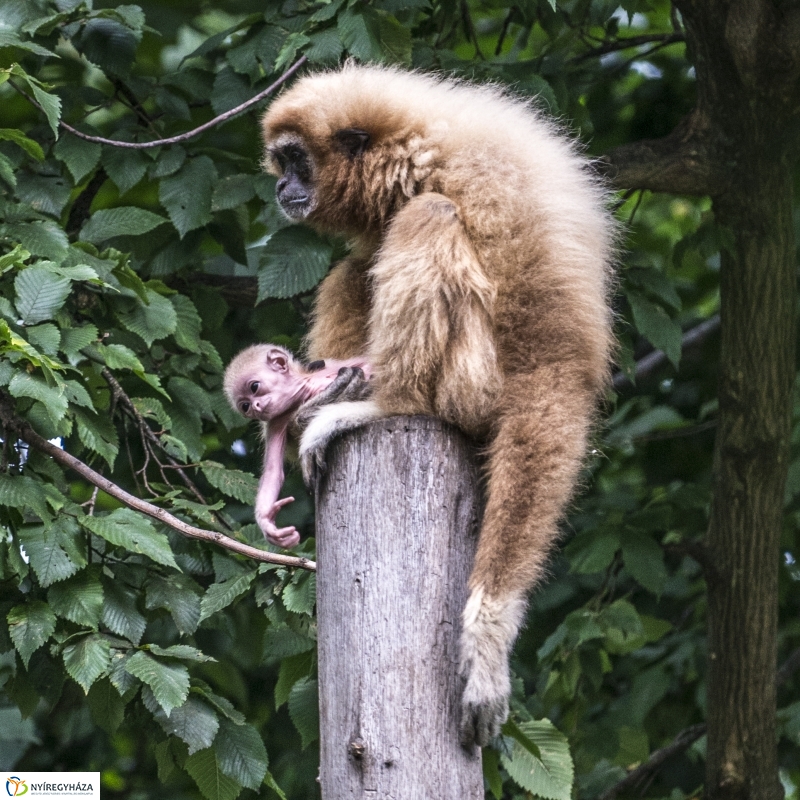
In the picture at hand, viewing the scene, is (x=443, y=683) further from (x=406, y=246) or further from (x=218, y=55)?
(x=218, y=55)

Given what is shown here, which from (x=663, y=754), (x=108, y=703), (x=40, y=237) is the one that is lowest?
(x=663, y=754)

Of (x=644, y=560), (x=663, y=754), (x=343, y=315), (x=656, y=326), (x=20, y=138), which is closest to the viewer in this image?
(x=20, y=138)

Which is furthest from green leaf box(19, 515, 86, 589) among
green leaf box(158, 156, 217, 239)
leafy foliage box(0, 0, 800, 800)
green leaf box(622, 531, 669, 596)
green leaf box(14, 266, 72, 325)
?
green leaf box(622, 531, 669, 596)

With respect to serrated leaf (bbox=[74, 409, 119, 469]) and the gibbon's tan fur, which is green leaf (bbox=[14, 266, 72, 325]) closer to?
serrated leaf (bbox=[74, 409, 119, 469])

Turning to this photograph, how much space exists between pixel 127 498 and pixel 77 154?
1.70m

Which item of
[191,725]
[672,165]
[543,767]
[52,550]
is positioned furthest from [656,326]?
[52,550]

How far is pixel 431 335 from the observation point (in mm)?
3852

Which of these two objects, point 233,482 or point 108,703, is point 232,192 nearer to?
point 233,482

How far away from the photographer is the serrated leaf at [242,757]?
387 centimetres

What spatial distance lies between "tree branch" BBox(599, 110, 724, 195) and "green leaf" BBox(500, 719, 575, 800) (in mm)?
2666

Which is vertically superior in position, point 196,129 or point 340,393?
point 196,129

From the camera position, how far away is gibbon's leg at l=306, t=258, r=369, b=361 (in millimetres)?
4602

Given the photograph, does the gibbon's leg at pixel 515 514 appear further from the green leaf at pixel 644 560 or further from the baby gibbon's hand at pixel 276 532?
the green leaf at pixel 644 560

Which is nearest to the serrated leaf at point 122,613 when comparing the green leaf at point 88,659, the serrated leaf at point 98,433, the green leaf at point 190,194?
the green leaf at point 88,659
